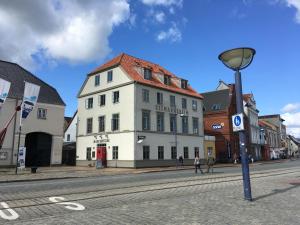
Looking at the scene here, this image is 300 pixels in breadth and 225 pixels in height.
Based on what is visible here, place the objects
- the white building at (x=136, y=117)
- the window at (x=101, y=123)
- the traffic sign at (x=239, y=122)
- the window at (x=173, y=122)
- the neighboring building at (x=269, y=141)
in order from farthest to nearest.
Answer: the neighboring building at (x=269, y=141) < the window at (x=173, y=122) < the window at (x=101, y=123) < the white building at (x=136, y=117) < the traffic sign at (x=239, y=122)

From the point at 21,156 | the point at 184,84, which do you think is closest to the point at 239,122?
the point at 21,156

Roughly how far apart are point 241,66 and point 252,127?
65059 mm

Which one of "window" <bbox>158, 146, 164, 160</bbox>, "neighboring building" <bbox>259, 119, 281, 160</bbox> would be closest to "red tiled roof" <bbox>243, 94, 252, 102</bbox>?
"neighboring building" <bbox>259, 119, 281, 160</bbox>

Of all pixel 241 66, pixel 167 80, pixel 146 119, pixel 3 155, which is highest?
pixel 167 80

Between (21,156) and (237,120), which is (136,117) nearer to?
(21,156)

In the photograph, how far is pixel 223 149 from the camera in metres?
57.9

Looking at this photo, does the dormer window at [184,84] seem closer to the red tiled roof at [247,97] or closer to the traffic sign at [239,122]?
the red tiled roof at [247,97]

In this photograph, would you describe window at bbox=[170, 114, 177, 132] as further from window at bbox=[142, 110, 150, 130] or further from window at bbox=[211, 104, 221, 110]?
window at bbox=[211, 104, 221, 110]

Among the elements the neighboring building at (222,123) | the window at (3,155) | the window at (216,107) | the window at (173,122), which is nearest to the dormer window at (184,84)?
the window at (173,122)

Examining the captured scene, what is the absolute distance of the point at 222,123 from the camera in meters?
58.9

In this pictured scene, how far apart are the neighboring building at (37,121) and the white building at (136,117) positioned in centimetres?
414

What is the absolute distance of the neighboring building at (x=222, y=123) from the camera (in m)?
57.9

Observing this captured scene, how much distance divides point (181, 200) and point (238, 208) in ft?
7.15

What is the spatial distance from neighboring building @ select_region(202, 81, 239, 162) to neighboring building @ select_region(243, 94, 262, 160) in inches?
334
